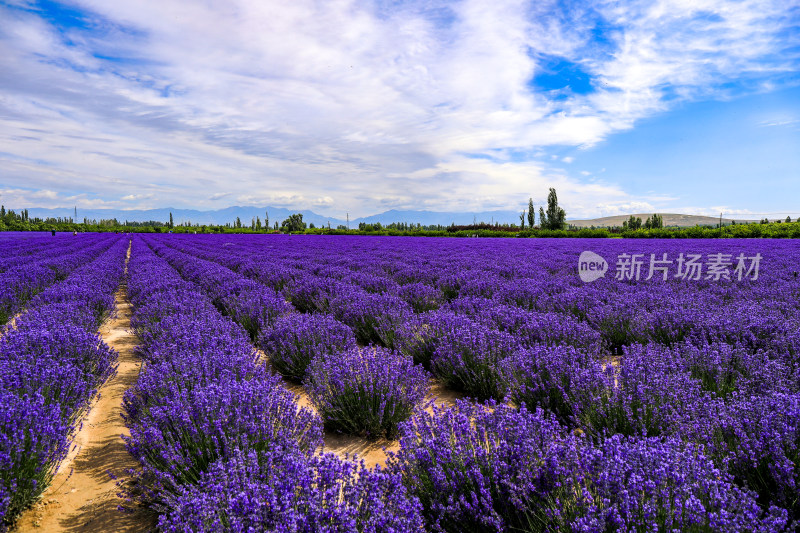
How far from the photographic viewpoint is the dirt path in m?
1.98

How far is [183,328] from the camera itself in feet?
11.7

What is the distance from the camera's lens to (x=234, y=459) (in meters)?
1.55

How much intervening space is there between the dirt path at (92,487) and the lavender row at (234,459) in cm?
14

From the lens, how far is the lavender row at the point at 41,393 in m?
1.89

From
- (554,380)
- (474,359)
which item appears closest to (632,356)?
(554,380)

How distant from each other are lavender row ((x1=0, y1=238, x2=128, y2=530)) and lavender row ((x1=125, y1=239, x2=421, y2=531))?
38cm

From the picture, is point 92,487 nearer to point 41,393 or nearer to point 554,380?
point 41,393

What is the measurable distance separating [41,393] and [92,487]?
0.68 metres

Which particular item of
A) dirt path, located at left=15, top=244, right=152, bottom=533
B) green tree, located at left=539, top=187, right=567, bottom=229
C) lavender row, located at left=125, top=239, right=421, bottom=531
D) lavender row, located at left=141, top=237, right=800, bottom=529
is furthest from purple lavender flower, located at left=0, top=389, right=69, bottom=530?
green tree, located at left=539, top=187, right=567, bottom=229

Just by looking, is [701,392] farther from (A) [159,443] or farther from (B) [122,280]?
(B) [122,280]

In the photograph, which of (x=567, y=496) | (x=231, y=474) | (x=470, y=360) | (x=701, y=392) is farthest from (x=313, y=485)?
(x=701, y=392)

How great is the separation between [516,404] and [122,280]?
11.2m

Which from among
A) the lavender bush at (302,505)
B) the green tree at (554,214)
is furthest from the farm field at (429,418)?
the green tree at (554,214)

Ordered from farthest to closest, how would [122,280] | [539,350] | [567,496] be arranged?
[122,280] → [539,350] → [567,496]
